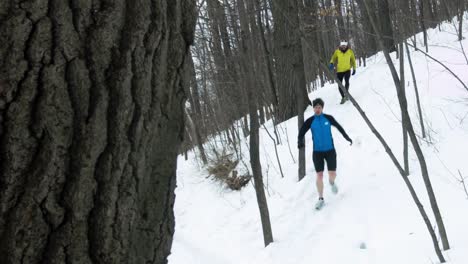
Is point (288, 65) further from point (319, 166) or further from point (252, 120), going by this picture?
point (252, 120)

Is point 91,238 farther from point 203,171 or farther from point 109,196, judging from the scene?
point 203,171

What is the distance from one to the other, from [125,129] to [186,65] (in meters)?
0.30

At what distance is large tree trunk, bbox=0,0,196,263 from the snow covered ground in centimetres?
398

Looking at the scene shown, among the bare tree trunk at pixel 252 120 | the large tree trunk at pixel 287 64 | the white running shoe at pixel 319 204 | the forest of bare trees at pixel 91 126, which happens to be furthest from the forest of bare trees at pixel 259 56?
the forest of bare trees at pixel 91 126

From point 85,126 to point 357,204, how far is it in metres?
6.20

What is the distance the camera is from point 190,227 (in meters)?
9.12

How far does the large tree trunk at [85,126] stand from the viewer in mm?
1001

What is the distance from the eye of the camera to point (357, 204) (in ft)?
22.4

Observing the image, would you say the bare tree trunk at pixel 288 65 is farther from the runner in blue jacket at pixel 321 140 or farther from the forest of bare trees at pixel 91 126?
the forest of bare trees at pixel 91 126

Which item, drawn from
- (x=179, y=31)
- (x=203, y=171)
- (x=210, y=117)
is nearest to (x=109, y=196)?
(x=179, y=31)

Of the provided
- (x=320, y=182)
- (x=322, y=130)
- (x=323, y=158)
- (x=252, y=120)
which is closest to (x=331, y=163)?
(x=323, y=158)

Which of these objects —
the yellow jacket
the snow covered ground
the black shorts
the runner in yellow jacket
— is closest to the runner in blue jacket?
the black shorts

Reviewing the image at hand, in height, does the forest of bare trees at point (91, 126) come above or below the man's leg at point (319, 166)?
above

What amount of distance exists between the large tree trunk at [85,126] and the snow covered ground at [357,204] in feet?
13.1
